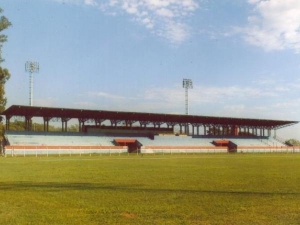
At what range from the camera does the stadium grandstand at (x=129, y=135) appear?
67.0m

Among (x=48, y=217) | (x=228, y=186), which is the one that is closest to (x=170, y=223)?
(x=48, y=217)

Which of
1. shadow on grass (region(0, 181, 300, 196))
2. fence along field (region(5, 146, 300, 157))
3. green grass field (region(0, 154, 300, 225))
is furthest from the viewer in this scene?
fence along field (region(5, 146, 300, 157))

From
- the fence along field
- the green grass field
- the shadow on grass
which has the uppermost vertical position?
the green grass field

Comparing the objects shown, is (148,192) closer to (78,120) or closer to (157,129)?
(78,120)

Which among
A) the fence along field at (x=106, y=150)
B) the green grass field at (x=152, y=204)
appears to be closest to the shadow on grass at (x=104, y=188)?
the green grass field at (x=152, y=204)

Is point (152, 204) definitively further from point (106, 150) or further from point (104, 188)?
point (106, 150)

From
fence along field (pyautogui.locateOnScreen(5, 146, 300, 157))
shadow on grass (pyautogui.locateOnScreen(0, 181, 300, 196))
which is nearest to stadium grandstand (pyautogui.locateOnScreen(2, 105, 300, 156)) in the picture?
fence along field (pyautogui.locateOnScreen(5, 146, 300, 157))

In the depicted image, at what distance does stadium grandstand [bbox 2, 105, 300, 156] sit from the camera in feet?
220

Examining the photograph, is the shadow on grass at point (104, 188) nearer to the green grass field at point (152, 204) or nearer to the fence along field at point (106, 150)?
the green grass field at point (152, 204)

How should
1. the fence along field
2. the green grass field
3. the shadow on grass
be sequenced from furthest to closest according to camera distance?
the fence along field → the shadow on grass → the green grass field

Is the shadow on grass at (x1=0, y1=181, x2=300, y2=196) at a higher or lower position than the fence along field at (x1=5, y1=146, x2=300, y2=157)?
higher

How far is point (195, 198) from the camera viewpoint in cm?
A: 1165

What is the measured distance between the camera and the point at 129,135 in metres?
82.4

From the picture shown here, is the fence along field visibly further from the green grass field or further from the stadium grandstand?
the green grass field
